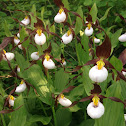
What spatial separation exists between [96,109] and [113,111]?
0.53 ft

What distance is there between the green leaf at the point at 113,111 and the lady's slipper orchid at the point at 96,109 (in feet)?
0.26

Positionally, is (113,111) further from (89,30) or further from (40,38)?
A: (89,30)

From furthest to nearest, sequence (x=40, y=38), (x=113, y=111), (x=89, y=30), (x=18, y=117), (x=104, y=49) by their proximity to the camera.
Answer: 1. (x=89, y=30)
2. (x=40, y=38)
3. (x=18, y=117)
4. (x=113, y=111)
5. (x=104, y=49)

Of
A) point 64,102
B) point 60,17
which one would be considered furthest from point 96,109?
point 60,17

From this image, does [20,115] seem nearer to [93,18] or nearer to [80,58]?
[80,58]

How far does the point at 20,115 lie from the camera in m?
1.40

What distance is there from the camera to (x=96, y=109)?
1.09 metres

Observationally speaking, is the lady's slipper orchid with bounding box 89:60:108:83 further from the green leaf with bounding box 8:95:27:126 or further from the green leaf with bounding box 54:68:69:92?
the green leaf with bounding box 54:68:69:92

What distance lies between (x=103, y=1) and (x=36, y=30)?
5.74 feet

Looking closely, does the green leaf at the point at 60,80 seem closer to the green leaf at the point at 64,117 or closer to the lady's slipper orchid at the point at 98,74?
the green leaf at the point at 64,117

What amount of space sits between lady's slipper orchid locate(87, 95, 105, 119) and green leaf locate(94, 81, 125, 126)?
8 cm

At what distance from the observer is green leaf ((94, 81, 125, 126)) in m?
1.16

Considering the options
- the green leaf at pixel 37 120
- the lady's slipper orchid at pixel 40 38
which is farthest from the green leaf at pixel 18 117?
the lady's slipper orchid at pixel 40 38

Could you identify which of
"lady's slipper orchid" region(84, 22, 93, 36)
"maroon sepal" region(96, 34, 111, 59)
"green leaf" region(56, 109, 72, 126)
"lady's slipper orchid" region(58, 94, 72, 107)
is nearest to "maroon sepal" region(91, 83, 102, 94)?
"maroon sepal" region(96, 34, 111, 59)
